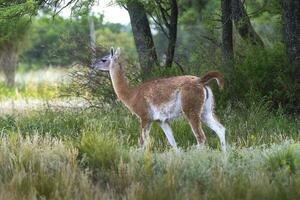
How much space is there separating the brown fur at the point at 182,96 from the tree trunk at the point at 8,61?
65.2ft

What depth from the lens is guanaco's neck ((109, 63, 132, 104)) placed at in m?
12.5

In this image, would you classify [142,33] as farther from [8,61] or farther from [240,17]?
[8,61]

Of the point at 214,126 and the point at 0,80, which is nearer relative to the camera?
the point at 214,126

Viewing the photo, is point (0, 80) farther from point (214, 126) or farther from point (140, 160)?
point (140, 160)

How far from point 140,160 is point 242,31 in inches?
346

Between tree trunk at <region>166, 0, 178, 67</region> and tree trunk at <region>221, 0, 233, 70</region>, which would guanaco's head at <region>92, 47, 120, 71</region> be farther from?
tree trunk at <region>166, 0, 178, 67</region>

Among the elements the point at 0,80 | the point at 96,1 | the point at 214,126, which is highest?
the point at 96,1

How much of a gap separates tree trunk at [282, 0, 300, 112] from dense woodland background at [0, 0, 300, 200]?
21 mm

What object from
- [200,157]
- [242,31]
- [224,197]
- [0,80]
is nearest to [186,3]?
[242,31]

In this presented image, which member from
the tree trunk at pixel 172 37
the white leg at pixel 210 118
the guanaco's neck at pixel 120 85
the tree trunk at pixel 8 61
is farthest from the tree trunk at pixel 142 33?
the tree trunk at pixel 8 61

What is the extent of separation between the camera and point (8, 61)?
103ft

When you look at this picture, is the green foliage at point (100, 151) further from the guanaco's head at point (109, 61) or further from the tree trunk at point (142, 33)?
the tree trunk at point (142, 33)

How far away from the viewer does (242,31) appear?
1764cm

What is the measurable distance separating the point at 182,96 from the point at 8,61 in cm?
2095
